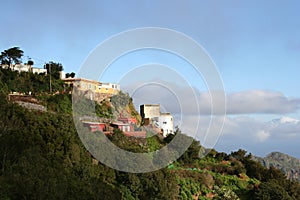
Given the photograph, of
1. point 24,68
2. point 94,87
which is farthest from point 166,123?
point 24,68

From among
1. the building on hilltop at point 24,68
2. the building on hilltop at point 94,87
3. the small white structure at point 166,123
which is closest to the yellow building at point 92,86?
the building on hilltop at point 94,87

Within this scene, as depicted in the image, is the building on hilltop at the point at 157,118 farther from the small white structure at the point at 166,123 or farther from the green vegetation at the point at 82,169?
the green vegetation at the point at 82,169

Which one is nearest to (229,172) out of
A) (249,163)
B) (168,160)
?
(249,163)

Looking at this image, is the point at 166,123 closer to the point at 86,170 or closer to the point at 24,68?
the point at 24,68

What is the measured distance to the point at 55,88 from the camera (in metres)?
35.1

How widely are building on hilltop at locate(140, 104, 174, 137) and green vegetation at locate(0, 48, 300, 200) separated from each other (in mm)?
5246

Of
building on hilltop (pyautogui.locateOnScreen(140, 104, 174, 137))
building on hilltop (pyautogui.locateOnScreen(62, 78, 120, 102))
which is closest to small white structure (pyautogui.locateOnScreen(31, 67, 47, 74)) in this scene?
building on hilltop (pyautogui.locateOnScreen(62, 78, 120, 102))

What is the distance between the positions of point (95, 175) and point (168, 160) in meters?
9.22

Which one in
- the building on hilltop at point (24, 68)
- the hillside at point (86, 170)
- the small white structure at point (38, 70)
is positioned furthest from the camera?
the small white structure at point (38, 70)

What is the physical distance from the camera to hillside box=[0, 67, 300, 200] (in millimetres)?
13555

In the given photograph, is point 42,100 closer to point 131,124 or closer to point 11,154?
point 131,124

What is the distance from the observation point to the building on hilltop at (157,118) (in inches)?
1603

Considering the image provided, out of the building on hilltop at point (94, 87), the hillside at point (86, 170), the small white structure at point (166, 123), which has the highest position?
the building on hilltop at point (94, 87)

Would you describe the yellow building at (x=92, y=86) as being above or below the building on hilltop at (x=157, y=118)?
above
